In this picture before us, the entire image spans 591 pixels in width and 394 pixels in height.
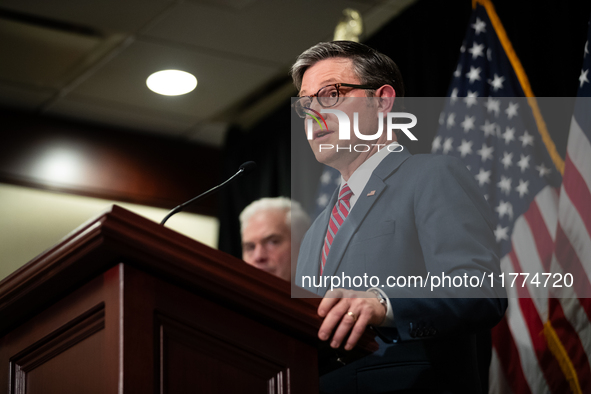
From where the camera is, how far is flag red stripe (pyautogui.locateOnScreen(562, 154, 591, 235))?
2508 mm

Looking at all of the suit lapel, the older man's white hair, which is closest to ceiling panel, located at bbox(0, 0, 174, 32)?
the older man's white hair

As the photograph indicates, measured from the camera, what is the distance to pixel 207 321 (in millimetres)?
1040

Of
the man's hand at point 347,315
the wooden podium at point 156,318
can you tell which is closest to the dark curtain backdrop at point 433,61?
the man's hand at point 347,315

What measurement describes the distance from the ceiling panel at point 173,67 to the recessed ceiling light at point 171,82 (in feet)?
0.13

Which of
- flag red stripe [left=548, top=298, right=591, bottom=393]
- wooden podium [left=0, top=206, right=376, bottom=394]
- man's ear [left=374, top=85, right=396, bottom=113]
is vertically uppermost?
→ man's ear [left=374, top=85, right=396, bottom=113]

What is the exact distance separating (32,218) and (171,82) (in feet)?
4.60

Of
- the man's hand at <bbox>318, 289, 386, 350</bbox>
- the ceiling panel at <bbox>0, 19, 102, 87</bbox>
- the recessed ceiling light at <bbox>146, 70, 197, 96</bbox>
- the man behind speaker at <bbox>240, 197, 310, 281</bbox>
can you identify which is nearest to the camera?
the man's hand at <bbox>318, 289, 386, 350</bbox>

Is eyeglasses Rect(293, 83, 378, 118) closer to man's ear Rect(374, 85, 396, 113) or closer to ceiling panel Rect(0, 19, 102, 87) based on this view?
man's ear Rect(374, 85, 396, 113)

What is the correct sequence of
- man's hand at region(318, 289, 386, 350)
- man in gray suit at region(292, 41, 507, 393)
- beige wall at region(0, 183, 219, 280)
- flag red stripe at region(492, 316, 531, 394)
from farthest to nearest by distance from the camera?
beige wall at region(0, 183, 219, 280), flag red stripe at region(492, 316, 531, 394), man in gray suit at region(292, 41, 507, 393), man's hand at region(318, 289, 386, 350)

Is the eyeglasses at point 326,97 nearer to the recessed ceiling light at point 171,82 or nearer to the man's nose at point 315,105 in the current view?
the man's nose at point 315,105

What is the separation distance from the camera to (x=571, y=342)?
2.46 meters

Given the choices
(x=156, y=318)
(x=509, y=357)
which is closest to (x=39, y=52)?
(x=509, y=357)

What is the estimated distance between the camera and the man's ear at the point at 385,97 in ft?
5.76

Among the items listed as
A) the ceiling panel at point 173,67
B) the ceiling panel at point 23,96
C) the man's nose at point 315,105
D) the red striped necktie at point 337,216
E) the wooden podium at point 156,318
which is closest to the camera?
the wooden podium at point 156,318
